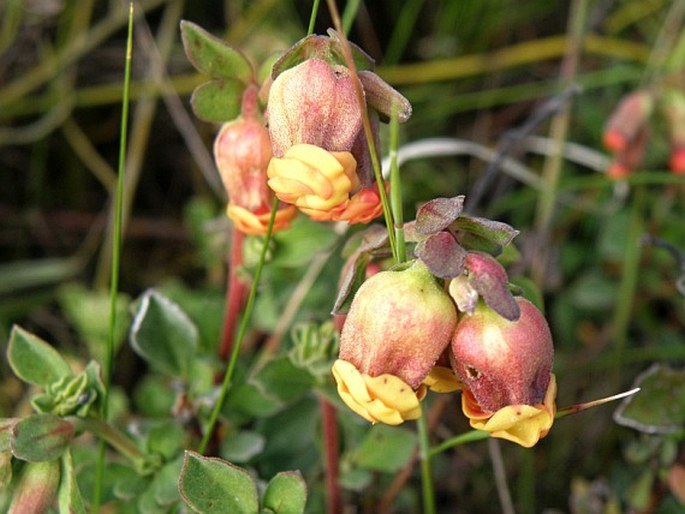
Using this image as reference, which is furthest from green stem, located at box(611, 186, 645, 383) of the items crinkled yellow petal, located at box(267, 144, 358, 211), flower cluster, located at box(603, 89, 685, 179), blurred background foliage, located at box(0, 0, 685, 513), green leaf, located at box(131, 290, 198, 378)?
crinkled yellow petal, located at box(267, 144, 358, 211)

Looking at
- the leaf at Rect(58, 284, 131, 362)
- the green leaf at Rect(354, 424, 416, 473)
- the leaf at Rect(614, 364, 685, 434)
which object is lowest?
the leaf at Rect(58, 284, 131, 362)

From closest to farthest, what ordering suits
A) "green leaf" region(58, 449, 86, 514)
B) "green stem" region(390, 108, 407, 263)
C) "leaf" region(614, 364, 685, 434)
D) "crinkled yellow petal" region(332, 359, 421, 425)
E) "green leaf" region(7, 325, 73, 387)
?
"crinkled yellow petal" region(332, 359, 421, 425) < "green stem" region(390, 108, 407, 263) < "green leaf" region(58, 449, 86, 514) < "green leaf" region(7, 325, 73, 387) < "leaf" region(614, 364, 685, 434)

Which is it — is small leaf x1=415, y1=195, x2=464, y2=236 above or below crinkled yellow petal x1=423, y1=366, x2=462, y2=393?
above

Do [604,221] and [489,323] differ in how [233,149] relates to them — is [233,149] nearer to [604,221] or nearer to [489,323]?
[489,323]

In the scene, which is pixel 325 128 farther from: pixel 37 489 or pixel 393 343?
pixel 37 489

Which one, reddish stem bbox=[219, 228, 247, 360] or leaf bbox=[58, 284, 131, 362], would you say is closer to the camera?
reddish stem bbox=[219, 228, 247, 360]

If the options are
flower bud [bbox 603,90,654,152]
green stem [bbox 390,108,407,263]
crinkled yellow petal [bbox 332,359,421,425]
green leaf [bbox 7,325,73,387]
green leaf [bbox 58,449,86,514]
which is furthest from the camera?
flower bud [bbox 603,90,654,152]

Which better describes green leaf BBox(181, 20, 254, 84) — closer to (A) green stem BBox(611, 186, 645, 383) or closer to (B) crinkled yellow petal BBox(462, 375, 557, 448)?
(B) crinkled yellow petal BBox(462, 375, 557, 448)
